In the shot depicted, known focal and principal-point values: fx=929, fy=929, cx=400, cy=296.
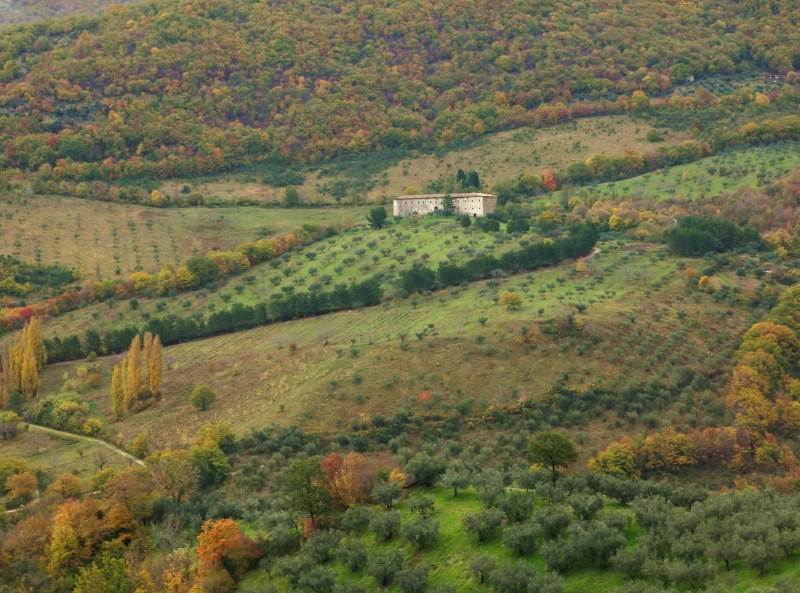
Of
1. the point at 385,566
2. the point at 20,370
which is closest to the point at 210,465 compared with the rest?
the point at 385,566

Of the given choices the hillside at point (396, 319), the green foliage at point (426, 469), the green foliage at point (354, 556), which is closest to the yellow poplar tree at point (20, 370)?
the hillside at point (396, 319)

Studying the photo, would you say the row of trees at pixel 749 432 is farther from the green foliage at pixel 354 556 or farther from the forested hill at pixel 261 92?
the forested hill at pixel 261 92

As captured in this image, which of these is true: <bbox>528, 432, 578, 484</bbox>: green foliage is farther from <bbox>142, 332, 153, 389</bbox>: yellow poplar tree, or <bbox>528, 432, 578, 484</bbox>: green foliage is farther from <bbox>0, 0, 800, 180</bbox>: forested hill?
<bbox>0, 0, 800, 180</bbox>: forested hill

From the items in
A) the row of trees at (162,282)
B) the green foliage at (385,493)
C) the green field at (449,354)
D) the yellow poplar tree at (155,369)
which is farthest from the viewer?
the row of trees at (162,282)

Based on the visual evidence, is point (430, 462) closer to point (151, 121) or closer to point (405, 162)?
point (405, 162)

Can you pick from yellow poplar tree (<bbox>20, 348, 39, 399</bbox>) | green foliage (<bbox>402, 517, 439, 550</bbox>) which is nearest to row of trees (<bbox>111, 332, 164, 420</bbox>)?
yellow poplar tree (<bbox>20, 348, 39, 399</bbox>)

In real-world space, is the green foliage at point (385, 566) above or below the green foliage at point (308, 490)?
below

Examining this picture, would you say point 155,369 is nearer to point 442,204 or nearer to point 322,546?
point 322,546

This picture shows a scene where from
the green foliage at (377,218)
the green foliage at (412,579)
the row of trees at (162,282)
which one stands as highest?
the green foliage at (377,218)
